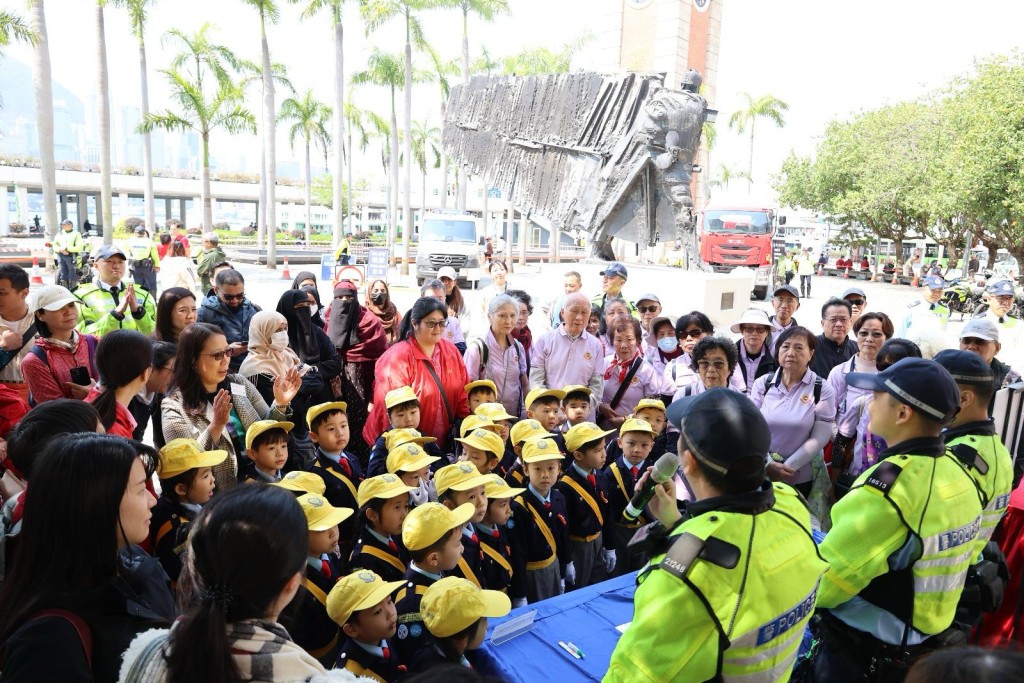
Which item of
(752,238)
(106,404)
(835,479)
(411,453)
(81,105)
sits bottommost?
(835,479)

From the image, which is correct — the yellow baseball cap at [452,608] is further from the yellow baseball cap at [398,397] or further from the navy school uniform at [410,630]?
the yellow baseball cap at [398,397]

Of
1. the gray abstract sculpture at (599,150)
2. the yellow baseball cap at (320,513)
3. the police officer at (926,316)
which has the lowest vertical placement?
the yellow baseball cap at (320,513)

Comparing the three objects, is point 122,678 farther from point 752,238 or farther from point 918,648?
point 752,238

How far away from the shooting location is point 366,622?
7.33ft

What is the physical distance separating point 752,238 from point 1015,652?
19.8 metres

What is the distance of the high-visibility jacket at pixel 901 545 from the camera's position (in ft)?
6.57

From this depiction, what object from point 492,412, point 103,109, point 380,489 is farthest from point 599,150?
point 103,109

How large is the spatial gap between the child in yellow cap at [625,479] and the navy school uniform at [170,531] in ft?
7.19

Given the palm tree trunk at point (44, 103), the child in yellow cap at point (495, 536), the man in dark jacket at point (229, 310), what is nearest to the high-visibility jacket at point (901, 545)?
the child in yellow cap at point (495, 536)

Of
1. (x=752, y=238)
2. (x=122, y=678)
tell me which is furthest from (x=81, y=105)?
(x=122, y=678)

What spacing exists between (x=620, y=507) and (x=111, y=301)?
438 centimetres

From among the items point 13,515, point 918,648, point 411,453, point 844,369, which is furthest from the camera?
point 844,369

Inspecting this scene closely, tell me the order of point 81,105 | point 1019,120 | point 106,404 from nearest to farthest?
point 106,404
point 1019,120
point 81,105

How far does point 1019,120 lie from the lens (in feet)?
55.6
